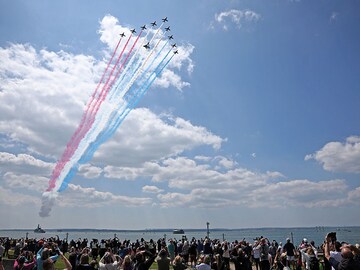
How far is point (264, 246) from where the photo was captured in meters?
15.1

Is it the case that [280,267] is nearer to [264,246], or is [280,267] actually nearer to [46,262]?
[264,246]

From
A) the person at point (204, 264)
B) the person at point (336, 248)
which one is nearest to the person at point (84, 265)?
the person at point (204, 264)

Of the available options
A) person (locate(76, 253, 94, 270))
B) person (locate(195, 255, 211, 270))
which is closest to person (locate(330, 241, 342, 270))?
person (locate(195, 255, 211, 270))

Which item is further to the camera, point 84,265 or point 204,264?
point 204,264

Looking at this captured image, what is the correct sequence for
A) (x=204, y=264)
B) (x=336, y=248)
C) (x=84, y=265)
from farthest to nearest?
(x=204, y=264) → (x=336, y=248) → (x=84, y=265)

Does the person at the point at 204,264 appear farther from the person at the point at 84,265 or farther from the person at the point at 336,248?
the person at the point at 336,248

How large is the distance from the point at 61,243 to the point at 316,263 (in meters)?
23.6

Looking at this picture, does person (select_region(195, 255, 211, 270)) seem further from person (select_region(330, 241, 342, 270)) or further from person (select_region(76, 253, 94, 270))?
person (select_region(330, 241, 342, 270))

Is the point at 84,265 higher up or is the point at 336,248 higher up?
the point at 336,248

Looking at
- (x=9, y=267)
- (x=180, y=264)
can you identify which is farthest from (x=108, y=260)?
(x=9, y=267)

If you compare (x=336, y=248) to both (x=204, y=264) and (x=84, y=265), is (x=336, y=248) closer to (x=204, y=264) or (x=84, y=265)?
(x=204, y=264)

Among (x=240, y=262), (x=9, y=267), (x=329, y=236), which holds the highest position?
(x=329, y=236)

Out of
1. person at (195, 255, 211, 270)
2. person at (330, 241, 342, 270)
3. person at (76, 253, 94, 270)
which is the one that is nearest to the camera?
person at (76, 253, 94, 270)

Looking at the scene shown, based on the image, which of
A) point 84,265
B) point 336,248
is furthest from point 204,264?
point 336,248
